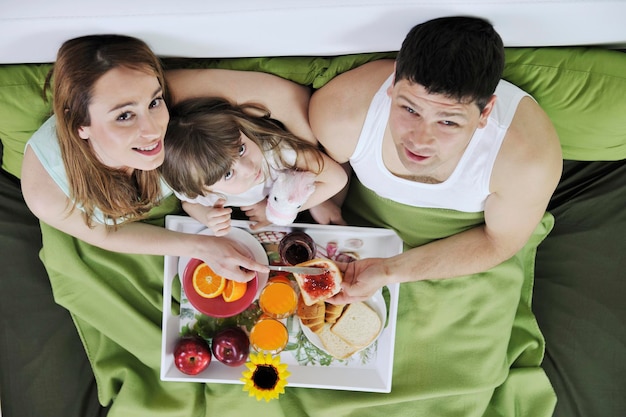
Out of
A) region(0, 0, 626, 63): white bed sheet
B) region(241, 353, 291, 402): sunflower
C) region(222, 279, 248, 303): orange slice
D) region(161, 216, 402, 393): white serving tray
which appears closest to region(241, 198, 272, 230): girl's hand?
region(161, 216, 402, 393): white serving tray

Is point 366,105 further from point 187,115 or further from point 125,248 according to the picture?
point 125,248

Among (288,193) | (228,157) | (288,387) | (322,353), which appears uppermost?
(228,157)

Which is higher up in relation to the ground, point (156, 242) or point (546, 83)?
point (546, 83)

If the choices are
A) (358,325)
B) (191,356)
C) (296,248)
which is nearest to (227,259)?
(296,248)

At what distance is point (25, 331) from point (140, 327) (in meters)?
0.37

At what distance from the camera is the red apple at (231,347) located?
159 cm

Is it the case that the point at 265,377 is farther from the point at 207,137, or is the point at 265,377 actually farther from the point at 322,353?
the point at 207,137

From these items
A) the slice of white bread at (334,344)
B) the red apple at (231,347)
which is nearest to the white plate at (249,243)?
the red apple at (231,347)

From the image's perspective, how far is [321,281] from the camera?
1.56 metres

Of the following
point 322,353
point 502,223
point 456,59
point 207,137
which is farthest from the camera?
point 322,353

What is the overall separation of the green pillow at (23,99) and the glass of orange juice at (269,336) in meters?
0.81

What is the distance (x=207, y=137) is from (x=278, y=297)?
1.68ft

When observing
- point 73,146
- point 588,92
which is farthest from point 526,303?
point 73,146

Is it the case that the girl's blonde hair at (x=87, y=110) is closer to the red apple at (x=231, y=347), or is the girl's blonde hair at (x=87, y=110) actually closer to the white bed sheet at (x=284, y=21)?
the white bed sheet at (x=284, y=21)
